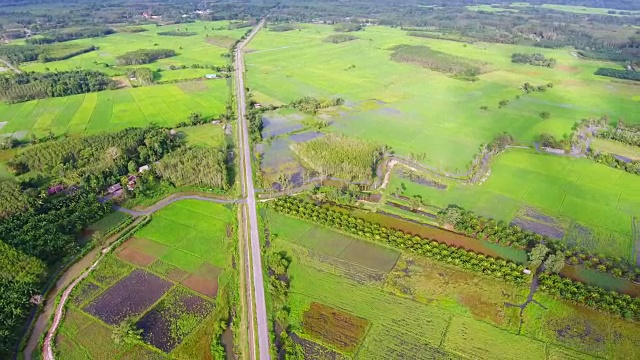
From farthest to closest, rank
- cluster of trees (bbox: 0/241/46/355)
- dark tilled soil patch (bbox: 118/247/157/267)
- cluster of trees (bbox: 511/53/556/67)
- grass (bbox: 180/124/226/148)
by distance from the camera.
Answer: cluster of trees (bbox: 511/53/556/67)
grass (bbox: 180/124/226/148)
dark tilled soil patch (bbox: 118/247/157/267)
cluster of trees (bbox: 0/241/46/355)

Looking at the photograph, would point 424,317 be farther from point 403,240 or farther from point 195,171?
point 195,171

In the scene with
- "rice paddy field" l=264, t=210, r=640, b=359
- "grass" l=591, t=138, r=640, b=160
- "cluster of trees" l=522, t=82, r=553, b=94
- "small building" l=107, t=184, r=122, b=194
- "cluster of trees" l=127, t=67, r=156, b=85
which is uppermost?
"cluster of trees" l=127, t=67, r=156, b=85

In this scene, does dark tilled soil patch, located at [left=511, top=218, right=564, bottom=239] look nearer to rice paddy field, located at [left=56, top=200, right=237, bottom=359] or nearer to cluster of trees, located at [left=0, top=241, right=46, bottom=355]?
rice paddy field, located at [left=56, top=200, right=237, bottom=359]

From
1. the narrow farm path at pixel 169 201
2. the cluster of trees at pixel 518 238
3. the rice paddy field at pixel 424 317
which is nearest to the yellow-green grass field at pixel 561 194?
the cluster of trees at pixel 518 238

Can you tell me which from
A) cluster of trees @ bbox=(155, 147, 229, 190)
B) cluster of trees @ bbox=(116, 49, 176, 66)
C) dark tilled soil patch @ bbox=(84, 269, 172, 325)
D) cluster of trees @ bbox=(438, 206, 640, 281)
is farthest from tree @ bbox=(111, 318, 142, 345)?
cluster of trees @ bbox=(116, 49, 176, 66)

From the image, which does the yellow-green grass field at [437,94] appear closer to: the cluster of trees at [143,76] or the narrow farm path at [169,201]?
the cluster of trees at [143,76]

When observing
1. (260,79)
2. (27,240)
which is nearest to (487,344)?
(27,240)

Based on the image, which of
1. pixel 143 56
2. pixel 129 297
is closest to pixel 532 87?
pixel 129 297
